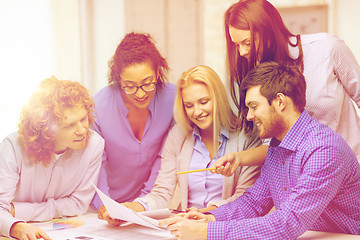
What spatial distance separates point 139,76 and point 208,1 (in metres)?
1.97

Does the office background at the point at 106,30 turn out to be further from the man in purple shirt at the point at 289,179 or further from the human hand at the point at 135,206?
the man in purple shirt at the point at 289,179

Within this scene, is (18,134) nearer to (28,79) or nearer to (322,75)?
(322,75)

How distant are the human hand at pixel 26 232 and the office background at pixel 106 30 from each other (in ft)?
5.68

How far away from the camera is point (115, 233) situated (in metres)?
1.43

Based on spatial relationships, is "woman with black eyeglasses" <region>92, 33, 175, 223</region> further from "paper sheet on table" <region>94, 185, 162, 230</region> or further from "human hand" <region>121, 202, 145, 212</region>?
"paper sheet on table" <region>94, 185, 162, 230</region>

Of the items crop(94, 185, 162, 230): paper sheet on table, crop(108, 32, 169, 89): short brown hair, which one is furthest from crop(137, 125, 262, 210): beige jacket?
crop(94, 185, 162, 230): paper sheet on table

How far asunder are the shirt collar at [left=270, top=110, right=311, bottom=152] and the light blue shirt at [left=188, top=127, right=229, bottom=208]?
51 centimetres

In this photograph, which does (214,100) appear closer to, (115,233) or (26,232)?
(115,233)

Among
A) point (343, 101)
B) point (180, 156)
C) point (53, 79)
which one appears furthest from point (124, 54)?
point (343, 101)

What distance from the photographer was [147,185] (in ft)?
6.61

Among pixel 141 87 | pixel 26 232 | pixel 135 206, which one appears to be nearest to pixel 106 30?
pixel 141 87

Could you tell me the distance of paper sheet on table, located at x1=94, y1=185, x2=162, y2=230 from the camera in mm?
1328

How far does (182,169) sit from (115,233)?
52 cm

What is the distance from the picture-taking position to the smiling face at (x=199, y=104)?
181 centimetres
